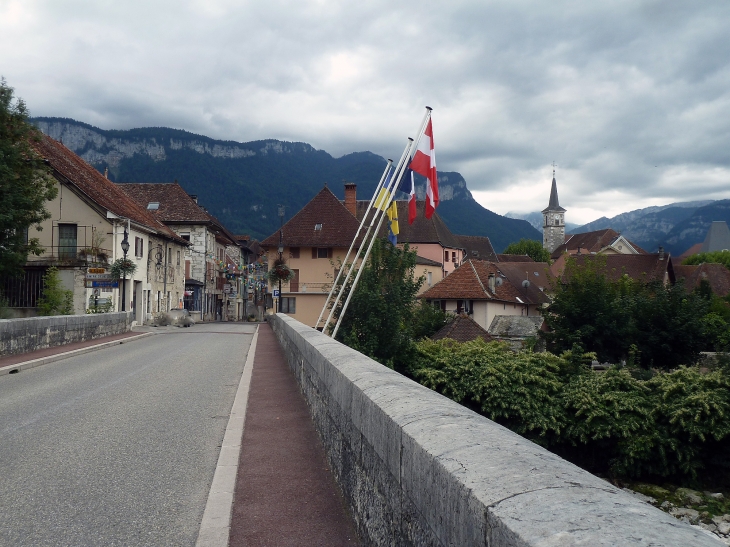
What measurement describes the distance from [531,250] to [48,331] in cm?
11240

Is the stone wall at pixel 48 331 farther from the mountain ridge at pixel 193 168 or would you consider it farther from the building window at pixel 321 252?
the mountain ridge at pixel 193 168

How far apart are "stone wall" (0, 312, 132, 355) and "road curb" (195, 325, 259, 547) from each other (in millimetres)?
10918

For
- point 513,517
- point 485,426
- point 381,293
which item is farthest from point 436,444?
point 381,293

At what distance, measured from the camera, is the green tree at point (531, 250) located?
123m

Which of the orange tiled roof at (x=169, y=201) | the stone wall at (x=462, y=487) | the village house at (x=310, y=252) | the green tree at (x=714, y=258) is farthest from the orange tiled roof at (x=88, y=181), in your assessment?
the green tree at (x=714, y=258)

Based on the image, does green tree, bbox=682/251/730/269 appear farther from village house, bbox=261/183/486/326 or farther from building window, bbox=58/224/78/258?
building window, bbox=58/224/78/258

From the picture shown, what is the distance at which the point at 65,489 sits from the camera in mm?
5277

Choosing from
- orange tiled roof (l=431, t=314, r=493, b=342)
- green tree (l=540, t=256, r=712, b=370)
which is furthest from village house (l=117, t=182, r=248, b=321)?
green tree (l=540, t=256, r=712, b=370)

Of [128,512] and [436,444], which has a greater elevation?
[436,444]

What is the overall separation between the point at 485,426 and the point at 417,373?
79.6 feet

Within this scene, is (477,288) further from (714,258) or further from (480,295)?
(714,258)

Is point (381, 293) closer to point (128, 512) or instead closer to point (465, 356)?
point (465, 356)

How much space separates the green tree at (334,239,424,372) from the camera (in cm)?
2712

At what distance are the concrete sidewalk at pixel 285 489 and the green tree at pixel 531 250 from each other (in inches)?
4630
